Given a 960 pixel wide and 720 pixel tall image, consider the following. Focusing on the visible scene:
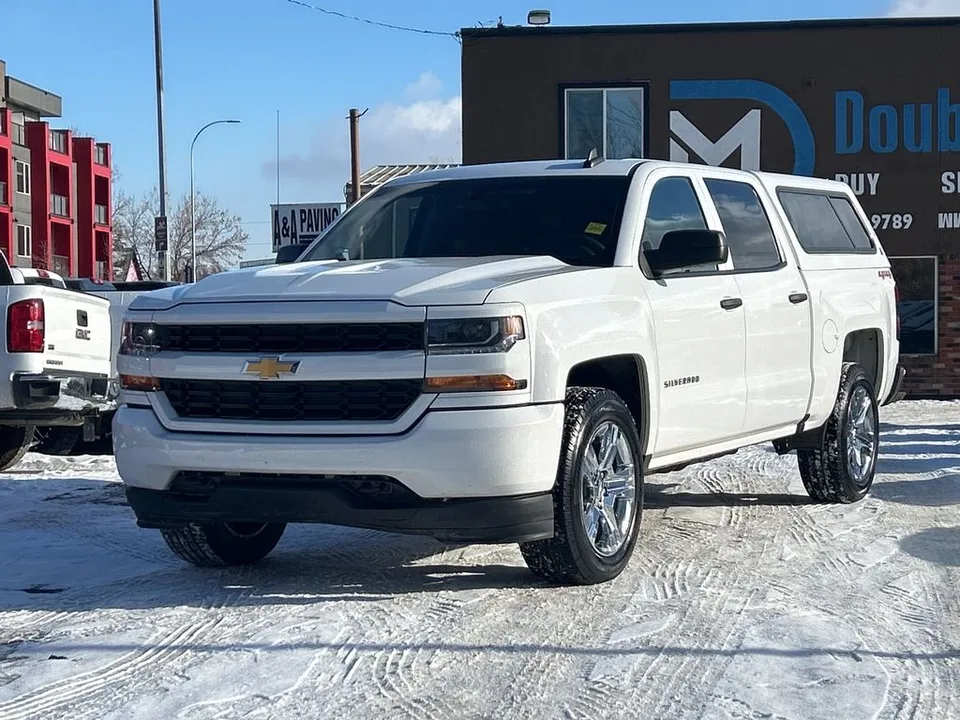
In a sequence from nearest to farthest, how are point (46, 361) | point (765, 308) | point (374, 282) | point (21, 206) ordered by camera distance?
point (374, 282) < point (765, 308) < point (46, 361) < point (21, 206)

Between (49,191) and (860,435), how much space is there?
5809cm

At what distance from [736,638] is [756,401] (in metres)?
2.42

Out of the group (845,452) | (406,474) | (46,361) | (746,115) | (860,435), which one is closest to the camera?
(406,474)

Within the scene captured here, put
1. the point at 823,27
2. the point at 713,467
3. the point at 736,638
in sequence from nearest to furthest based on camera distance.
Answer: the point at 736,638, the point at 713,467, the point at 823,27

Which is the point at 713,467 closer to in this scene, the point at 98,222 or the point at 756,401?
the point at 756,401

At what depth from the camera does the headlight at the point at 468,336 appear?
5172 millimetres

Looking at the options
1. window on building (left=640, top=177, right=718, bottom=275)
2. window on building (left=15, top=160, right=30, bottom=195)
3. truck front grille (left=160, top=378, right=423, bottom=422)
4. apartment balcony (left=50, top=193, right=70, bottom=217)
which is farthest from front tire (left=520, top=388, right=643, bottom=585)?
apartment balcony (left=50, top=193, right=70, bottom=217)

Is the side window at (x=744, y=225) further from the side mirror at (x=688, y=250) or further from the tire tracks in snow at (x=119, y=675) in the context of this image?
the tire tracks in snow at (x=119, y=675)

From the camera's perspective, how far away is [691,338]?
6.50 metres

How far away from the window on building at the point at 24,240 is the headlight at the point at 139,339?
5657cm

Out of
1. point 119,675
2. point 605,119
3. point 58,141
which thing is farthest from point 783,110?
point 58,141

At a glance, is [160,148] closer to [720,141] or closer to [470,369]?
[720,141]

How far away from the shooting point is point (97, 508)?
27.0 ft

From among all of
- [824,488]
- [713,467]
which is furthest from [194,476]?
[713,467]
